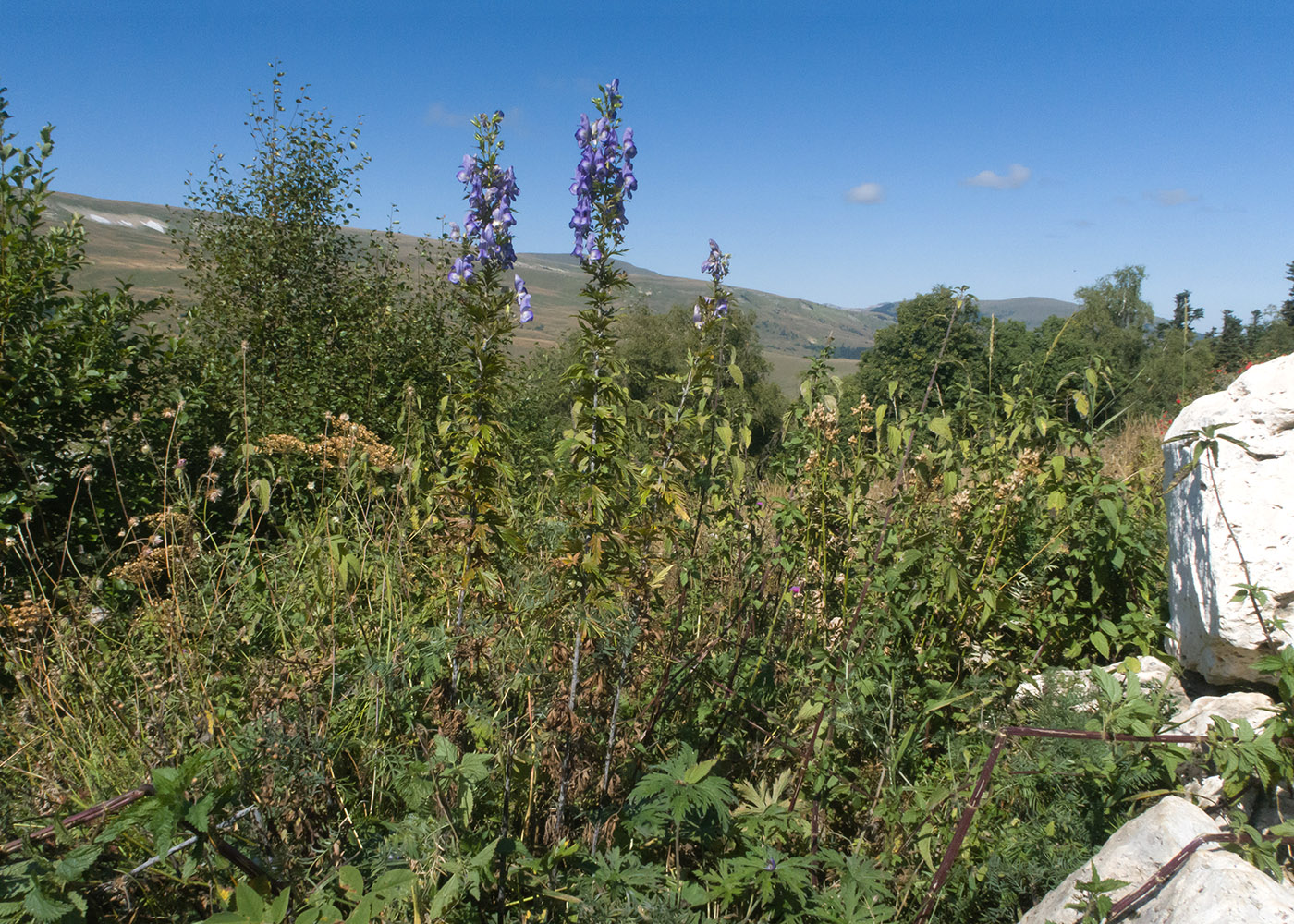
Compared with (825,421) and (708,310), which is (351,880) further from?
(825,421)

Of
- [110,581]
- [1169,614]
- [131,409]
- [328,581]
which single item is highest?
[131,409]

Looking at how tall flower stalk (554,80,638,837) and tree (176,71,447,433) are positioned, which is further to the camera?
tree (176,71,447,433)

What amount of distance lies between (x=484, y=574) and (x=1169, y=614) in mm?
2962

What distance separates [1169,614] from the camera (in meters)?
3.11

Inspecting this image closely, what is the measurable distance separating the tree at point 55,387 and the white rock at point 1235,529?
500 centimetres

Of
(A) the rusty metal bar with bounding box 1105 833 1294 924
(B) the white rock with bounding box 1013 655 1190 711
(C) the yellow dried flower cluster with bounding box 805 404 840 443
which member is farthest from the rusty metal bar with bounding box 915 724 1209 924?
(C) the yellow dried flower cluster with bounding box 805 404 840 443

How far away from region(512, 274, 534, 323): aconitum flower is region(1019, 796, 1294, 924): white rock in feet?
8.36

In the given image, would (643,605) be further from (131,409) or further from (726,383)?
(131,409)

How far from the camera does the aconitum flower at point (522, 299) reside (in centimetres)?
281

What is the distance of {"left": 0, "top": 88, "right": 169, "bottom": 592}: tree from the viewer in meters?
3.88

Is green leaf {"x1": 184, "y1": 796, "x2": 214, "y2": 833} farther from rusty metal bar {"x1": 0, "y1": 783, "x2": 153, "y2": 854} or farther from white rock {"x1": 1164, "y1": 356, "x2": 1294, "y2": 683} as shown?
white rock {"x1": 1164, "y1": 356, "x2": 1294, "y2": 683}

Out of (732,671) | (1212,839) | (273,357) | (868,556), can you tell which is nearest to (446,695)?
(732,671)

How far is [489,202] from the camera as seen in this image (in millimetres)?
2658

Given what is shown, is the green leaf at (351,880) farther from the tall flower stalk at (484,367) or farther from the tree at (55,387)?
the tree at (55,387)
